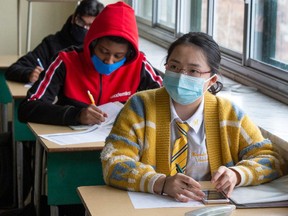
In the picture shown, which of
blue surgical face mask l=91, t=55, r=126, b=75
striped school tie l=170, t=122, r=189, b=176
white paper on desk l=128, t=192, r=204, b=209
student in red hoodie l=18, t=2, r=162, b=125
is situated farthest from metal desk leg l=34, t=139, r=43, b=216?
white paper on desk l=128, t=192, r=204, b=209

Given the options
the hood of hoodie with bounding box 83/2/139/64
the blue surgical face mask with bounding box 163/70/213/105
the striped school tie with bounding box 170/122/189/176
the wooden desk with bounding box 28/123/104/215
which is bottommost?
the wooden desk with bounding box 28/123/104/215

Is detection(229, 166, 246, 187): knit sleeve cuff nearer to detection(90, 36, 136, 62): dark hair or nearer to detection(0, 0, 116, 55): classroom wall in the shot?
detection(90, 36, 136, 62): dark hair

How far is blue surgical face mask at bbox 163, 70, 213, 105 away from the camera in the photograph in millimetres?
2186

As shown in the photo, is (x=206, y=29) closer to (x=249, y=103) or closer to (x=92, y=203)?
(x=249, y=103)

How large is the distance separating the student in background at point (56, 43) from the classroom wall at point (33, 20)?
2043 mm

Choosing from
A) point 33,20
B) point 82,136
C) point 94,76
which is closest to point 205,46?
point 82,136

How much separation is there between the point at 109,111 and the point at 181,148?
3.06 ft

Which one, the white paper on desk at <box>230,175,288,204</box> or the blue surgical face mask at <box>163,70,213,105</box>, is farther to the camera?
the blue surgical face mask at <box>163,70,213,105</box>

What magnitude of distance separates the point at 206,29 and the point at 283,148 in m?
1.92

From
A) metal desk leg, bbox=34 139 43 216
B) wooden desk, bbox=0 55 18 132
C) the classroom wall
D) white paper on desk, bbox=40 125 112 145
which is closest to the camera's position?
white paper on desk, bbox=40 125 112 145

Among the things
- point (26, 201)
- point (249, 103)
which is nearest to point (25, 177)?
point (26, 201)

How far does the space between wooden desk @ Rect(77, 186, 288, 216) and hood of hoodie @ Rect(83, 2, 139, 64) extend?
118cm

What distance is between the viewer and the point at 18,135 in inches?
156

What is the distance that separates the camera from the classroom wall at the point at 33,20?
631 cm
